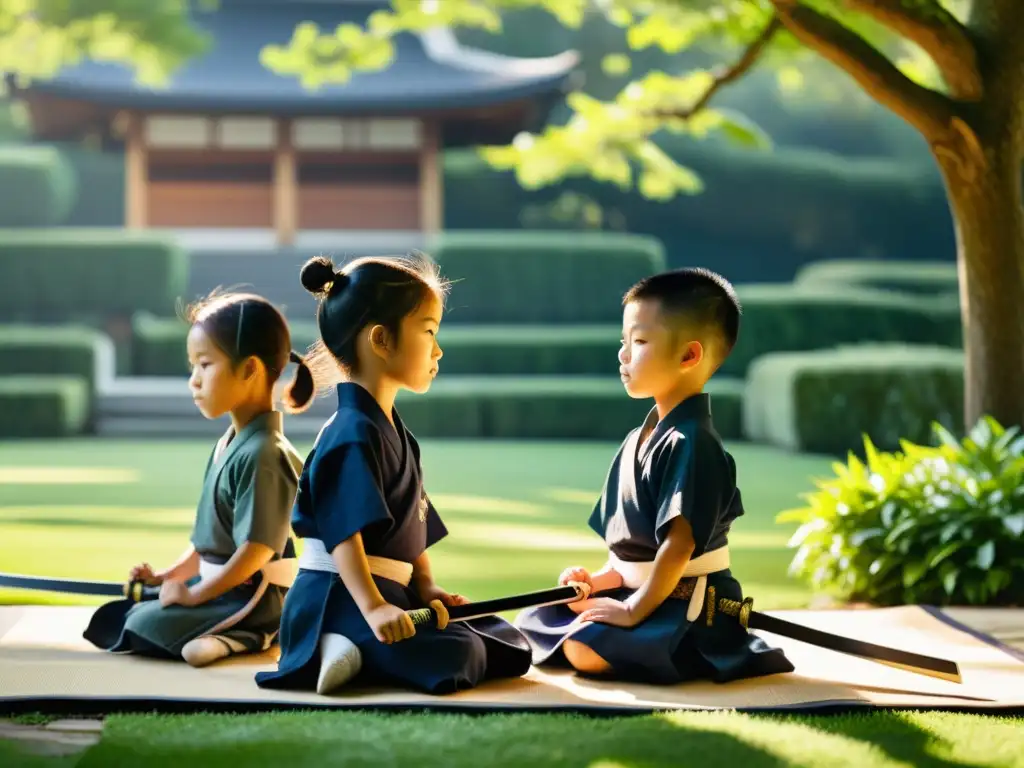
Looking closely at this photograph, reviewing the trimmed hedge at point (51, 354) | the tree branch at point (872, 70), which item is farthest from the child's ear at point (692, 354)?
the trimmed hedge at point (51, 354)

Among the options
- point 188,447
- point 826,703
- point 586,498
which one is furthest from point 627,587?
point 188,447

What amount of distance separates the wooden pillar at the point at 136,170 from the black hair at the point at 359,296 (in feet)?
57.2

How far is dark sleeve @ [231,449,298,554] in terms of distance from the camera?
3020 mm

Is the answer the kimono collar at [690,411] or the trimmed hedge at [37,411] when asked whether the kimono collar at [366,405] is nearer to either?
the kimono collar at [690,411]

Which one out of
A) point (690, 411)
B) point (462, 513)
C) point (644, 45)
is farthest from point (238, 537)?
point (644, 45)

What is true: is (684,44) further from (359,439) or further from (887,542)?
(359,439)

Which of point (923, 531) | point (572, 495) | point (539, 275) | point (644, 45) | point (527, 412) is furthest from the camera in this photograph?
point (539, 275)

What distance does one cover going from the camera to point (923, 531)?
4.24 m

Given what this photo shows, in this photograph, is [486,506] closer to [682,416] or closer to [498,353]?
[682,416]

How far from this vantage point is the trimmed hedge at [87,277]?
1557 centimetres

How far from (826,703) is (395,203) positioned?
18.6 metres

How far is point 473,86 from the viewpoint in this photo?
19172 millimetres

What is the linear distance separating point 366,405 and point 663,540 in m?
0.74

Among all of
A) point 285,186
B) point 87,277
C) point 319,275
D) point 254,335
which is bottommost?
point 254,335
